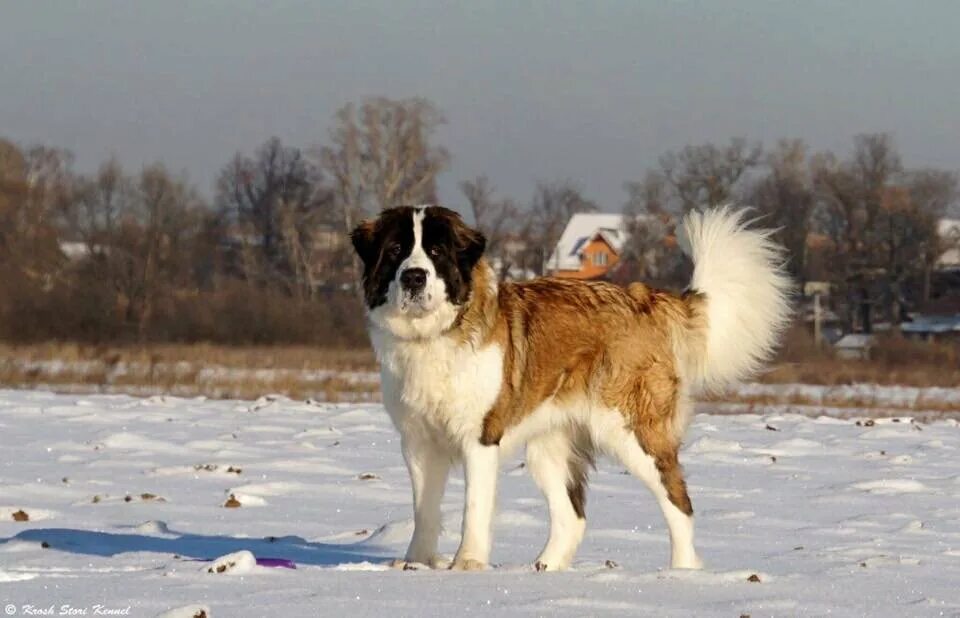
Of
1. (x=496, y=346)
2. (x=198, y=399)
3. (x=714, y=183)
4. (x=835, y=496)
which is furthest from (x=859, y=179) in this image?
(x=496, y=346)

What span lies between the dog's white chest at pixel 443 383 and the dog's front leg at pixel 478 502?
0.13 m

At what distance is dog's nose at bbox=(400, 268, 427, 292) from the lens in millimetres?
7809

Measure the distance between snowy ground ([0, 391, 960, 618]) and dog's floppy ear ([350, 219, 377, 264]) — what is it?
165 centimetres

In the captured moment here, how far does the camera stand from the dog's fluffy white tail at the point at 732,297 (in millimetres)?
9062

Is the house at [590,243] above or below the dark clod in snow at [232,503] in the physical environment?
above

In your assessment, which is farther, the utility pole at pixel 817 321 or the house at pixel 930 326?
the house at pixel 930 326

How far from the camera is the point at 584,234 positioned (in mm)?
94062

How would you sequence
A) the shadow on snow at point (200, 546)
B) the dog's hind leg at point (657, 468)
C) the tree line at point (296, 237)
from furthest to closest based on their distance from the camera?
1. the tree line at point (296, 237)
2. the shadow on snow at point (200, 546)
3. the dog's hind leg at point (657, 468)

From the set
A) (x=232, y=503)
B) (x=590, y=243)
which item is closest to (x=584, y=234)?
(x=590, y=243)

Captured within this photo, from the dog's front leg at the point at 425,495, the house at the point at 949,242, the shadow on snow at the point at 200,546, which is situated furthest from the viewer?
the house at the point at 949,242

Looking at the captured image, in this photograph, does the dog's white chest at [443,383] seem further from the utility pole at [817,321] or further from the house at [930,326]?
the house at [930,326]

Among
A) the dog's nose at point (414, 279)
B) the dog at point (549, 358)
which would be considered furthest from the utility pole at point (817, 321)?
the dog's nose at point (414, 279)

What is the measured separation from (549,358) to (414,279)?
1.02 meters

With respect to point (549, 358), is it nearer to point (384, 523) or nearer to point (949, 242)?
point (384, 523)
